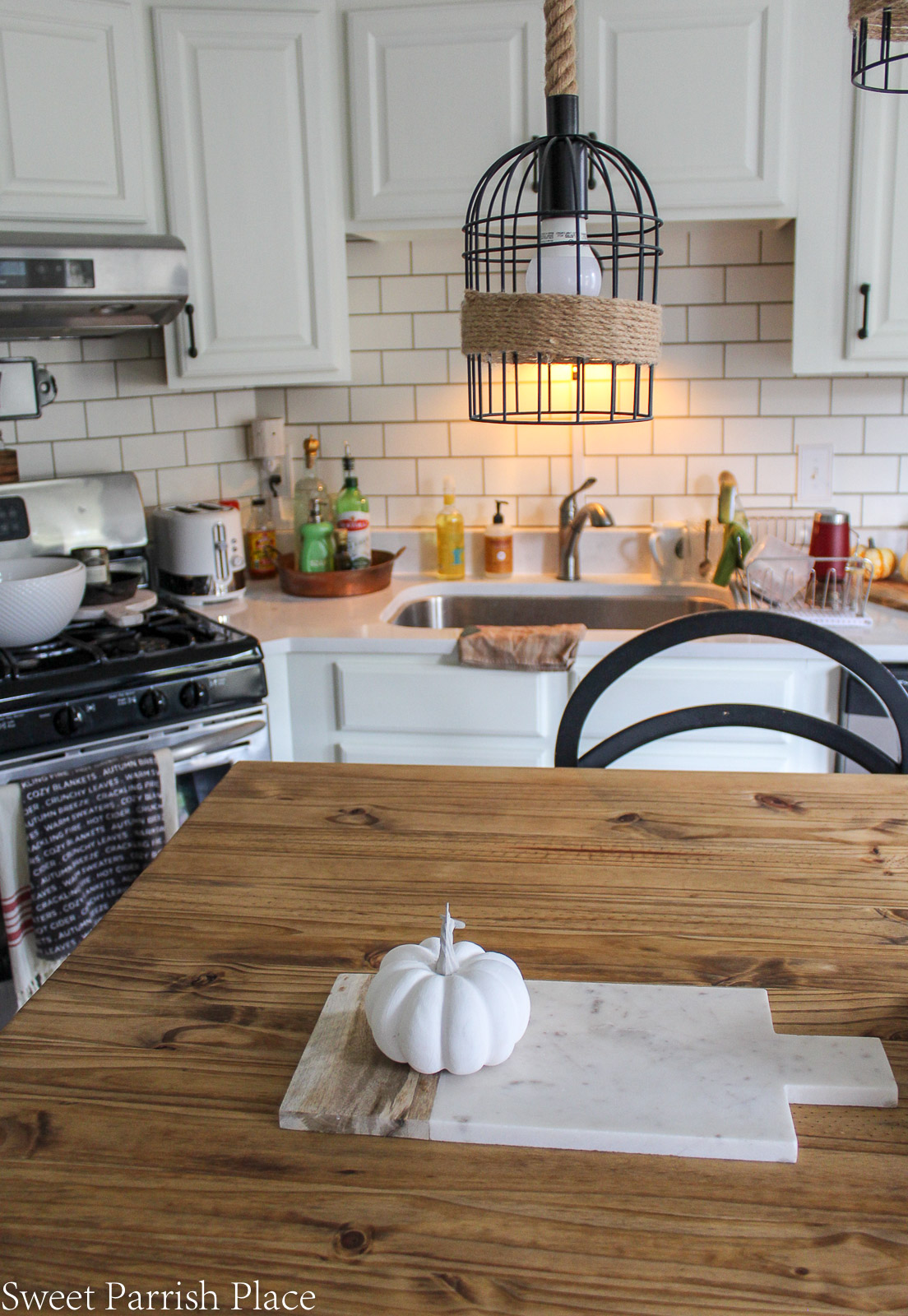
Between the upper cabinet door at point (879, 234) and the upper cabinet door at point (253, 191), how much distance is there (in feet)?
3.77

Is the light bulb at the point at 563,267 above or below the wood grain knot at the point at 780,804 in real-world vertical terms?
above

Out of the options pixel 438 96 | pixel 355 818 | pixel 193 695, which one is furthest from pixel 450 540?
pixel 355 818

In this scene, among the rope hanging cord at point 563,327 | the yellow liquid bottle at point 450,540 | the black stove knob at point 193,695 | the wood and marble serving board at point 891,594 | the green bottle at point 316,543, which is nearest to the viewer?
the rope hanging cord at point 563,327

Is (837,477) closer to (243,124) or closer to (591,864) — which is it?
(243,124)

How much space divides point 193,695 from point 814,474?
165 centimetres

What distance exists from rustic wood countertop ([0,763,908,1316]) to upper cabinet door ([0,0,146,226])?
5.07 feet

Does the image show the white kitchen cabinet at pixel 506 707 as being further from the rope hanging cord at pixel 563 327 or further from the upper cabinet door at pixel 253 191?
the rope hanging cord at pixel 563 327

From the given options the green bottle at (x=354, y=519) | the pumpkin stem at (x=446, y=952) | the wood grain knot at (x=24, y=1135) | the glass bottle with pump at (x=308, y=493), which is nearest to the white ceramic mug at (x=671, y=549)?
the green bottle at (x=354, y=519)

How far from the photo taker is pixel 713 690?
2.36 metres

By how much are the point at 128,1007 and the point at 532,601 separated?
212 cm

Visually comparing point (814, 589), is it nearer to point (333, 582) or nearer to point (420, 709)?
point (420, 709)

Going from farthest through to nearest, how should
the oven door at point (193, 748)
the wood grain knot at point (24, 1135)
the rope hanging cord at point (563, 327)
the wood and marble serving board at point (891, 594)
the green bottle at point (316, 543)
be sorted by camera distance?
1. the green bottle at point (316, 543)
2. the wood and marble serving board at point (891, 594)
3. the oven door at point (193, 748)
4. the rope hanging cord at point (563, 327)
5. the wood grain knot at point (24, 1135)

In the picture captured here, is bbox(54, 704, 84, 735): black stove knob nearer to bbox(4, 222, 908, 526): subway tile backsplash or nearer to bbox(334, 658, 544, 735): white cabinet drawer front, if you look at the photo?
bbox(334, 658, 544, 735): white cabinet drawer front

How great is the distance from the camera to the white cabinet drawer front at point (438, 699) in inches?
95.7
